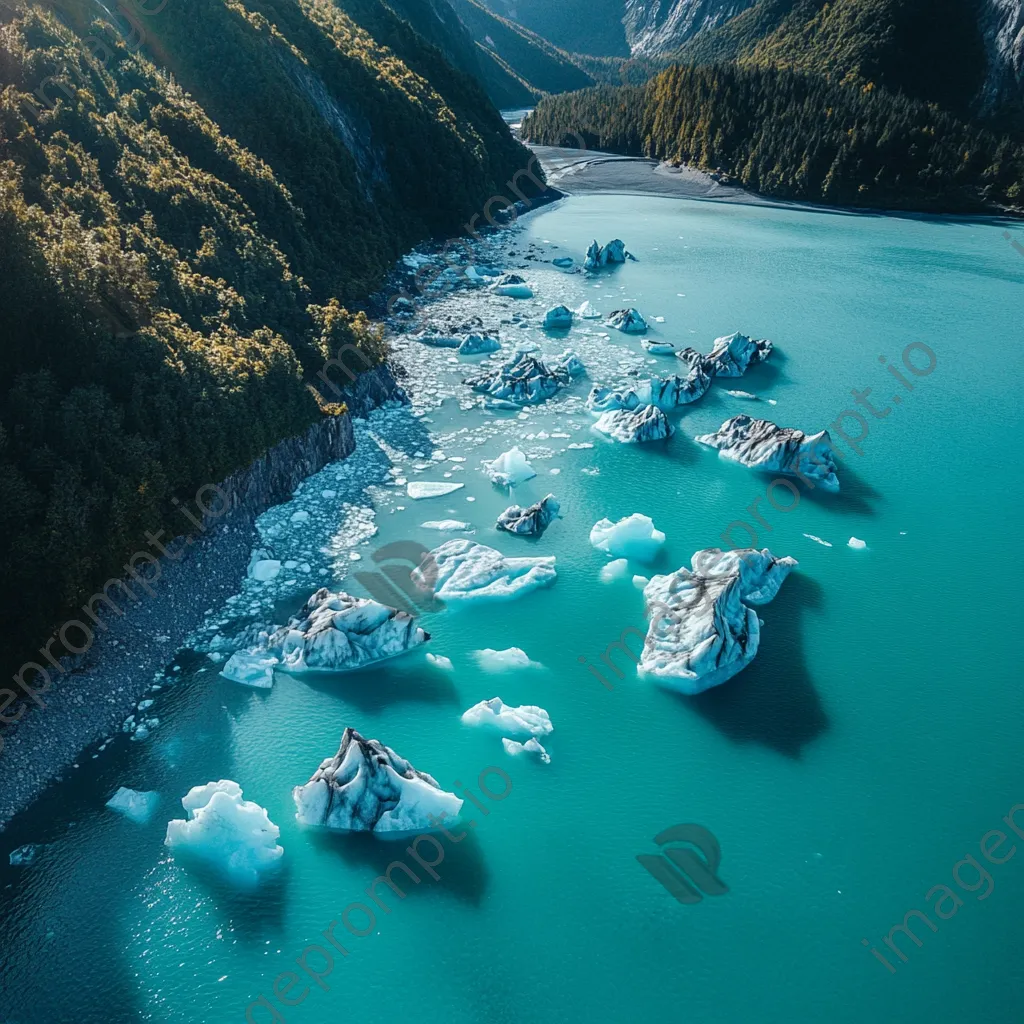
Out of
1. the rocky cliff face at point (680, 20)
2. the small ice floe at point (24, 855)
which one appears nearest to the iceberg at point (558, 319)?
the small ice floe at point (24, 855)

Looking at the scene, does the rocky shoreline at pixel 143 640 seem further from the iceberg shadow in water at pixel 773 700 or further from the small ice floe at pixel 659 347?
the small ice floe at pixel 659 347

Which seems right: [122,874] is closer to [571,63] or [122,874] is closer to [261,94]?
[261,94]

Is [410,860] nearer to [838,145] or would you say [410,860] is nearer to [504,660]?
[504,660]

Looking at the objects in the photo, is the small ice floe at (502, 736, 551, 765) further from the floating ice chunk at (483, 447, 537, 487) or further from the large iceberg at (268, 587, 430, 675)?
the floating ice chunk at (483, 447, 537, 487)

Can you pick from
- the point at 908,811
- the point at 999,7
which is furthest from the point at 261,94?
the point at 999,7
